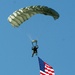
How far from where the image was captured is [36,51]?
196ft

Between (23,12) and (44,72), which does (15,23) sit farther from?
(44,72)

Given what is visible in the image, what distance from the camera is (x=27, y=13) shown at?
5984 centimetres

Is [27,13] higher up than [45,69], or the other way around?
[27,13]

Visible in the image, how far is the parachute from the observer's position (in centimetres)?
5909

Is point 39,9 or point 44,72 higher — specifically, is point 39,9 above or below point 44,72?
above

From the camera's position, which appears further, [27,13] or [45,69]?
[45,69]

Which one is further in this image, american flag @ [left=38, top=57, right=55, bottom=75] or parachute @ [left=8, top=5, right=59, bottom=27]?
american flag @ [left=38, top=57, right=55, bottom=75]

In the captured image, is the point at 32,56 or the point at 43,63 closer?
the point at 32,56

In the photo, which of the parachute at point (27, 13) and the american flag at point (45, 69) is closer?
the parachute at point (27, 13)

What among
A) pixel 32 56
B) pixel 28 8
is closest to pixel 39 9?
pixel 28 8

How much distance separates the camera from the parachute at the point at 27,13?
194 ft

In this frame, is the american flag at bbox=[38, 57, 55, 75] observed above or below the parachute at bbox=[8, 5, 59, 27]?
below

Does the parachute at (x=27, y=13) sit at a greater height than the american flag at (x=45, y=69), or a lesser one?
greater

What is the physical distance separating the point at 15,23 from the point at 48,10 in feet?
12.6
